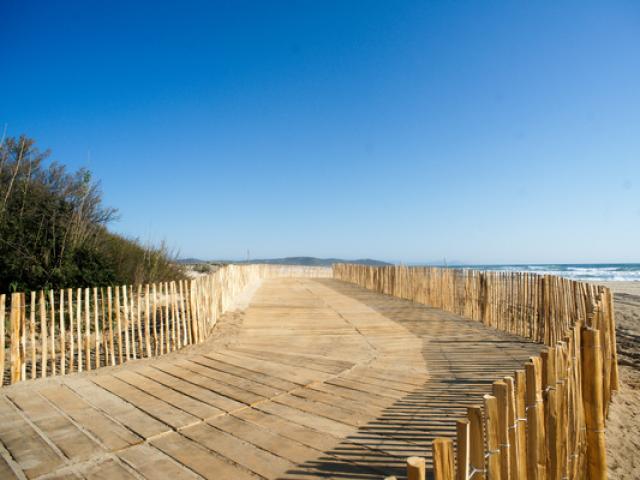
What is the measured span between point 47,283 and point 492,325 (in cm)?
946

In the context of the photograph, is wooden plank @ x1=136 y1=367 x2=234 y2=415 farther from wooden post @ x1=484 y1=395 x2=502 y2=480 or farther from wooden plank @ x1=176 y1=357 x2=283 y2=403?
wooden post @ x1=484 y1=395 x2=502 y2=480

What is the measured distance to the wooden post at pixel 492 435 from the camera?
177 cm

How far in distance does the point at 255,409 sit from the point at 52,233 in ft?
24.7

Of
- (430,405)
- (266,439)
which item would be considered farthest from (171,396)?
(430,405)

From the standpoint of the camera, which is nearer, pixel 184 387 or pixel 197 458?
pixel 197 458

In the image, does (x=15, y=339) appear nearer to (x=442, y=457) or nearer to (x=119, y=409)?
(x=119, y=409)

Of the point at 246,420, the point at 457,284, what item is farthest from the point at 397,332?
the point at 246,420

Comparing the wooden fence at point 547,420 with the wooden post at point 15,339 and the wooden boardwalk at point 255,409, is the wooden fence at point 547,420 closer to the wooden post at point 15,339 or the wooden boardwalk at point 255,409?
the wooden boardwalk at point 255,409

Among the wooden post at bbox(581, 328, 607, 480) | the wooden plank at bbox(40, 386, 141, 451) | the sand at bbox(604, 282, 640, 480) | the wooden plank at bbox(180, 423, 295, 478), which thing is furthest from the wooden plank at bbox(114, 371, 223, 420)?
the sand at bbox(604, 282, 640, 480)

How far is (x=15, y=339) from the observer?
4555mm

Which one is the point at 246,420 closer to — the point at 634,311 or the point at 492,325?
the point at 492,325

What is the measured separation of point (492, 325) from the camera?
823cm

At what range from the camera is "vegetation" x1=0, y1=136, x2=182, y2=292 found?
788 cm

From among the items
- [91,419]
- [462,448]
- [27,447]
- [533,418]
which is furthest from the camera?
[91,419]
